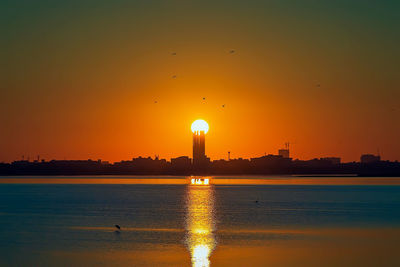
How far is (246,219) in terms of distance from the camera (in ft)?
193

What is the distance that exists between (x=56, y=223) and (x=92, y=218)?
5771mm

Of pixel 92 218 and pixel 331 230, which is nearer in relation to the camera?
pixel 331 230

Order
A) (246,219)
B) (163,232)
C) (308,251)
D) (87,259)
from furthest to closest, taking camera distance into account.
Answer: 1. (246,219)
2. (163,232)
3. (308,251)
4. (87,259)

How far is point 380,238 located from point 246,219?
57.3ft

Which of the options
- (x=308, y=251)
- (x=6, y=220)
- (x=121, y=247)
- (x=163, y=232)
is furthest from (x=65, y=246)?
(x=6, y=220)

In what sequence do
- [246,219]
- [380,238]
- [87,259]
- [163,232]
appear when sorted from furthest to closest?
1. [246,219]
2. [163,232]
3. [380,238]
4. [87,259]

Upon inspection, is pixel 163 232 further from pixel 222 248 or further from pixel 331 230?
pixel 331 230

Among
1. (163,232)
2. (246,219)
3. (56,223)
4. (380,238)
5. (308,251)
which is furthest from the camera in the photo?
(246,219)

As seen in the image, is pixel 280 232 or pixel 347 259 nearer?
pixel 347 259

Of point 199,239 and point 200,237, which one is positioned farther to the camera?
point 200,237

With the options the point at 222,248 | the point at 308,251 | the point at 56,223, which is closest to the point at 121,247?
the point at 222,248

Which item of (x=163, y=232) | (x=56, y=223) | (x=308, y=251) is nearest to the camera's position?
(x=308, y=251)

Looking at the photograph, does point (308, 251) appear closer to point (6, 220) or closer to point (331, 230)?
point (331, 230)

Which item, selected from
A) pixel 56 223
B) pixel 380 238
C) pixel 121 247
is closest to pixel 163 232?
pixel 121 247
